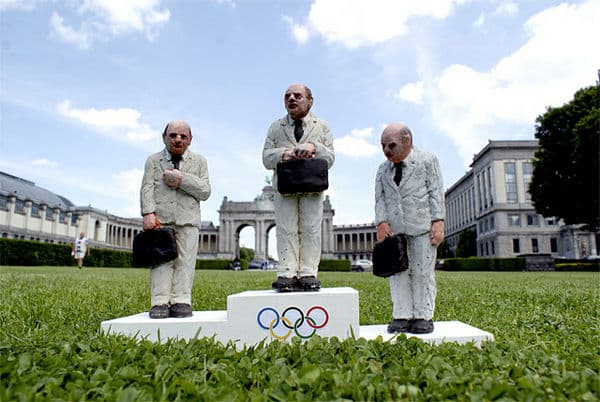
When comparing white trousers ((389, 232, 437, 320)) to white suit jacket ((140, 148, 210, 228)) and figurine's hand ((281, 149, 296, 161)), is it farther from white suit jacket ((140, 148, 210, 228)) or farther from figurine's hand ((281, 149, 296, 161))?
white suit jacket ((140, 148, 210, 228))

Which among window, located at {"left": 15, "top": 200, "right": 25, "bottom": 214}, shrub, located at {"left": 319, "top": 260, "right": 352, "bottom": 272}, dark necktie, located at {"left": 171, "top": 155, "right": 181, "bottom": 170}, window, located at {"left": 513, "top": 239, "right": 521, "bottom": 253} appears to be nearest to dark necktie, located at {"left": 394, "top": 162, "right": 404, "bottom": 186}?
dark necktie, located at {"left": 171, "top": 155, "right": 181, "bottom": 170}

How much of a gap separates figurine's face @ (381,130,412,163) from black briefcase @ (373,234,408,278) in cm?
71

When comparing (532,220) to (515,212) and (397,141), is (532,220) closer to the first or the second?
(515,212)

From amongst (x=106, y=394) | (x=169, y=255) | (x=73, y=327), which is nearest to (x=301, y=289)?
(x=169, y=255)

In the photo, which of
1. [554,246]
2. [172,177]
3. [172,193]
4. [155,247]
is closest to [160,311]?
[155,247]

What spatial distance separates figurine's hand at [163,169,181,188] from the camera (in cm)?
374

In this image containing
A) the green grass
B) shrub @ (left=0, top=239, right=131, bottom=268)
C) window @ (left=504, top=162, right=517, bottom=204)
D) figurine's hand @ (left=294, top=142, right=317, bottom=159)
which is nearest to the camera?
the green grass

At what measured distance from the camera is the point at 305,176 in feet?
11.7

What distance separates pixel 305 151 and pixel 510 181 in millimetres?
58850

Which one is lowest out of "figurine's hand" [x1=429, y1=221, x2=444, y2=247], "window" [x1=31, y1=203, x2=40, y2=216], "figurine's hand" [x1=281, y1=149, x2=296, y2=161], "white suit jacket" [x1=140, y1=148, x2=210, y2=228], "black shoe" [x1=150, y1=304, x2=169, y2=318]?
"black shoe" [x1=150, y1=304, x2=169, y2=318]

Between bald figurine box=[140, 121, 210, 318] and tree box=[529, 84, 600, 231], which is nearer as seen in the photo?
bald figurine box=[140, 121, 210, 318]

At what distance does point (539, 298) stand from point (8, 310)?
7.49 meters

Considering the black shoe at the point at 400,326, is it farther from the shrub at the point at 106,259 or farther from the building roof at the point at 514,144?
the building roof at the point at 514,144

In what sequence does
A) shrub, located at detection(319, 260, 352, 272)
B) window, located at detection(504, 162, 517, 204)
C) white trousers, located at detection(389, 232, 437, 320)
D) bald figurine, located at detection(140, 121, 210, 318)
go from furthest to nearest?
1. window, located at detection(504, 162, 517, 204)
2. shrub, located at detection(319, 260, 352, 272)
3. bald figurine, located at detection(140, 121, 210, 318)
4. white trousers, located at detection(389, 232, 437, 320)
